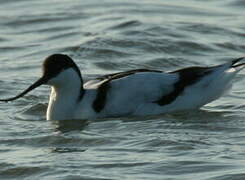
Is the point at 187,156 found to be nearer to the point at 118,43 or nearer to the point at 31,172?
the point at 31,172

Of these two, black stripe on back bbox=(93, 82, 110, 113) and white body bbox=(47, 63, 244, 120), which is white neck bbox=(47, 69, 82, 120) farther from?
black stripe on back bbox=(93, 82, 110, 113)

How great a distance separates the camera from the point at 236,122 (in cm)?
1168

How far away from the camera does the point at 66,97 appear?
1216cm

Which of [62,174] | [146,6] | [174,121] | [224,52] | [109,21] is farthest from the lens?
[146,6]

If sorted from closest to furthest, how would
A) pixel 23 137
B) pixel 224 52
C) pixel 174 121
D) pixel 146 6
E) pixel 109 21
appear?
pixel 23 137
pixel 174 121
pixel 224 52
pixel 109 21
pixel 146 6

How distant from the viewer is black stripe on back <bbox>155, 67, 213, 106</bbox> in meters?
12.3

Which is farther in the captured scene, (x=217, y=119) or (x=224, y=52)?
(x=224, y=52)

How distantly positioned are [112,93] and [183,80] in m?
1.03

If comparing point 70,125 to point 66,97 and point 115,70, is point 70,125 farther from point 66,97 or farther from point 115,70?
point 115,70

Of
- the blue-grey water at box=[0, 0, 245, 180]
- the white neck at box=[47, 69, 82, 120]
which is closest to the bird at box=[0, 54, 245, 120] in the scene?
the white neck at box=[47, 69, 82, 120]

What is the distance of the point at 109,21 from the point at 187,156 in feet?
30.2

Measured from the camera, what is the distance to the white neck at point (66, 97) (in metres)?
12.1

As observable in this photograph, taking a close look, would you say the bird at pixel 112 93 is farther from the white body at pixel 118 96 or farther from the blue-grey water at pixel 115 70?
the blue-grey water at pixel 115 70

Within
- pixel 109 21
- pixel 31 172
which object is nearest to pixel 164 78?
pixel 31 172
